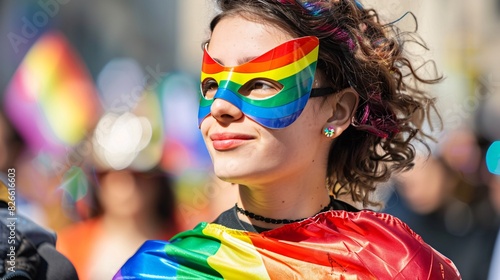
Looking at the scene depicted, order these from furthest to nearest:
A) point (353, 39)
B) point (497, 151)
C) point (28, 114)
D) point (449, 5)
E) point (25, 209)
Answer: point (449, 5) < point (497, 151) < point (28, 114) < point (25, 209) < point (353, 39)

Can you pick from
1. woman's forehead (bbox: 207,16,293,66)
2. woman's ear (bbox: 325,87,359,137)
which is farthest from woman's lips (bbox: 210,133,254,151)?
woman's ear (bbox: 325,87,359,137)

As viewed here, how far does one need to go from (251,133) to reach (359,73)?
499mm

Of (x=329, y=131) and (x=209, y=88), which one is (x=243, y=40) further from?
(x=329, y=131)

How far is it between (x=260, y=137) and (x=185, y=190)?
2.61 meters

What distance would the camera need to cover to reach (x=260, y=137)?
8.94 feet

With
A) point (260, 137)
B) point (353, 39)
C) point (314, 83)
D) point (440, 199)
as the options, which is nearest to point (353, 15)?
point (353, 39)

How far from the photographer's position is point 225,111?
2723 mm

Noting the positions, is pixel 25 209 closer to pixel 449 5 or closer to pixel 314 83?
pixel 314 83

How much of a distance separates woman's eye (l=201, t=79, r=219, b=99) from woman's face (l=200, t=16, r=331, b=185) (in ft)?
0.27

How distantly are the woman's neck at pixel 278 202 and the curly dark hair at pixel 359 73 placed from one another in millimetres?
278

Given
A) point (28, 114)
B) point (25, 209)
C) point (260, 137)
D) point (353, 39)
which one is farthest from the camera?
point (28, 114)

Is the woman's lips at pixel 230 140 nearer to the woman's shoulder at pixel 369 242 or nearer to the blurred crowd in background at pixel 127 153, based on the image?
the woman's shoulder at pixel 369 242

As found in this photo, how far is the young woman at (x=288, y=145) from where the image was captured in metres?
2.71

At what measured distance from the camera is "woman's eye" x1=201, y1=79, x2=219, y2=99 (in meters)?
2.85
